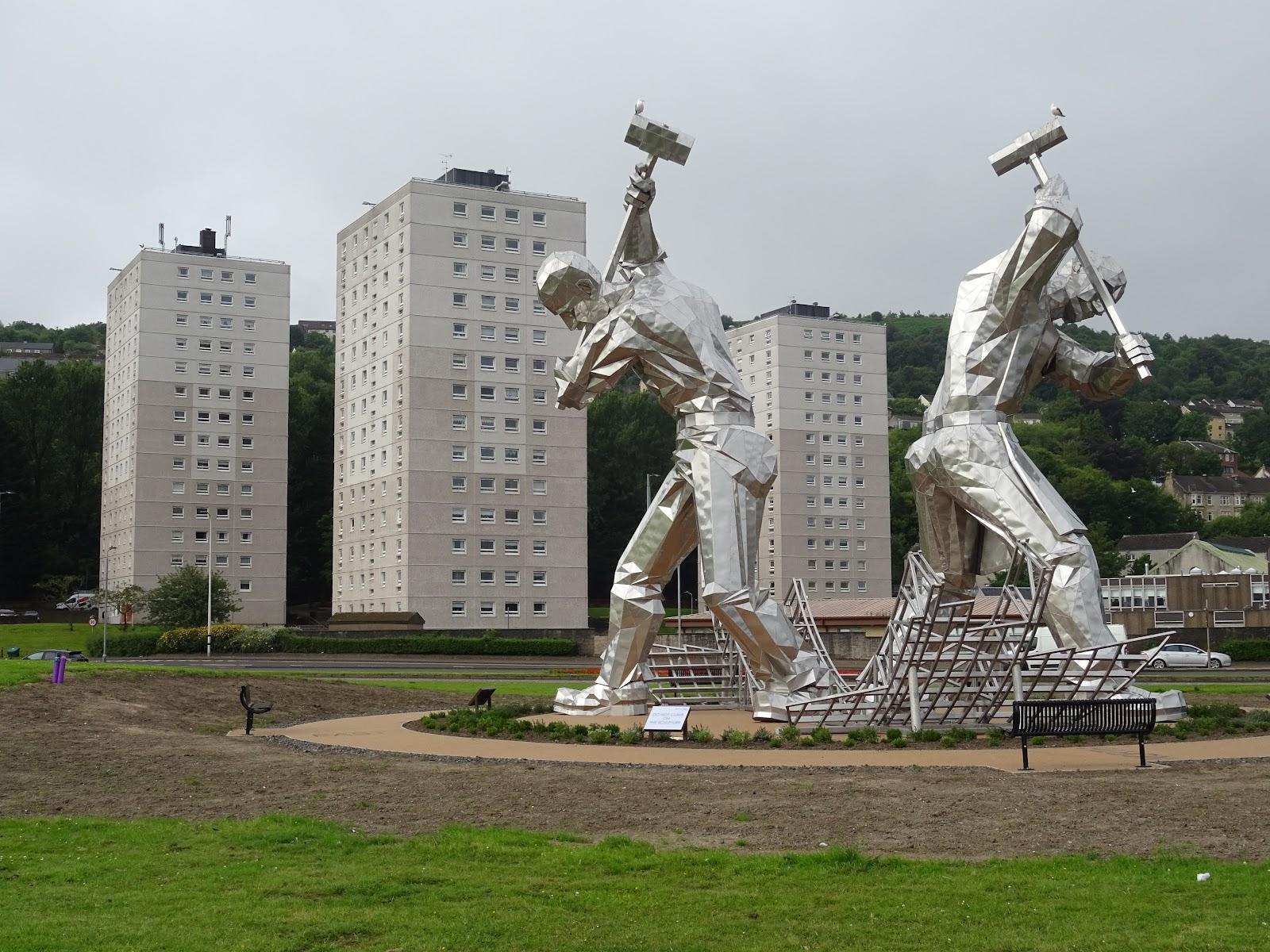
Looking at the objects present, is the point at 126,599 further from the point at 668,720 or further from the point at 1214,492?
the point at 1214,492

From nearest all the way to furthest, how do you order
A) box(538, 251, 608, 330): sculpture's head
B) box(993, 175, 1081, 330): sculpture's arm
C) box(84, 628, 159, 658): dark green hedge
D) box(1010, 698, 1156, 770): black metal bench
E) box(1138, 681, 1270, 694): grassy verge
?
box(1010, 698, 1156, 770): black metal bench → box(993, 175, 1081, 330): sculpture's arm → box(538, 251, 608, 330): sculpture's head → box(1138, 681, 1270, 694): grassy verge → box(84, 628, 159, 658): dark green hedge

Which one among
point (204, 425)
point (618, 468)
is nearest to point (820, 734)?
point (204, 425)

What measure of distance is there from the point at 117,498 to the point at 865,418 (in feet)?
191

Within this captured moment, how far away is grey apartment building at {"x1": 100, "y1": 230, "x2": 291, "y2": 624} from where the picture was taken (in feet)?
284

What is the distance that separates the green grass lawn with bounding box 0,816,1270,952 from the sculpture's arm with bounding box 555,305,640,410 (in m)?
12.3

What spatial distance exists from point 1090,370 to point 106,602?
63.6 meters

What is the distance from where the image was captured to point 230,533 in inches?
3438

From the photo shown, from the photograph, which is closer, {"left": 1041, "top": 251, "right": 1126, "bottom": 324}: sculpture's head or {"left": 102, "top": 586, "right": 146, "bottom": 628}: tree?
{"left": 1041, "top": 251, "right": 1126, "bottom": 324}: sculpture's head

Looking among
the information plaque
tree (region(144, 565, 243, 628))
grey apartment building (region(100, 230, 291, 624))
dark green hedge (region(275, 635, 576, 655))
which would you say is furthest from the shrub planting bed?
grey apartment building (region(100, 230, 291, 624))

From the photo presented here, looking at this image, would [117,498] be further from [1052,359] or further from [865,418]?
[1052,359]

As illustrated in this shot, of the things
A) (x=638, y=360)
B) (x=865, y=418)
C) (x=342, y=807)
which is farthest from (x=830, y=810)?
(x=865, y=418)

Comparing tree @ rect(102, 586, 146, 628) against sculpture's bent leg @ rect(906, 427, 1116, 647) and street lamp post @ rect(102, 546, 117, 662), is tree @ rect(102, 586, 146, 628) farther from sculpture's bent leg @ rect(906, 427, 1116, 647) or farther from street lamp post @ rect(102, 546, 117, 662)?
sculpture's bent leg @ rect(906, 427, 1116, 647)

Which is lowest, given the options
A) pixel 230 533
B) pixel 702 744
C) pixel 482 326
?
pixel 702 744

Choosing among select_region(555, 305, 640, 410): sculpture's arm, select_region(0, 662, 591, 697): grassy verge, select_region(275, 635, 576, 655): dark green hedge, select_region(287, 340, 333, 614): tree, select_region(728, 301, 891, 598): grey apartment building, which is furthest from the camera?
select_region(728, 301, 891, 598): grey apartment building
